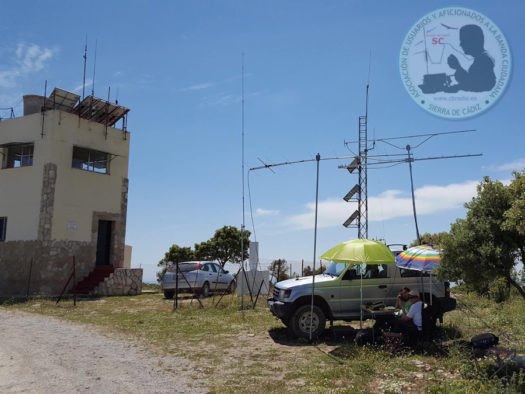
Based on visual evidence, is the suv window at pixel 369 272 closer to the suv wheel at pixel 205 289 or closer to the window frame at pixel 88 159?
the suv wheel at pixel 205 289

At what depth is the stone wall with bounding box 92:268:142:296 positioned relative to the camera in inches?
883

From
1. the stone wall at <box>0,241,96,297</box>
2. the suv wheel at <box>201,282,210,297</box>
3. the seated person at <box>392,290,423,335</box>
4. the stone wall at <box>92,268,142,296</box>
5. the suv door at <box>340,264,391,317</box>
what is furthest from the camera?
the stone wall at <box>92,268,142,296</box>

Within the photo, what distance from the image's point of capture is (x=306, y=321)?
35.2ft

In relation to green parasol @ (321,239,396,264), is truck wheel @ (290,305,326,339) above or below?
below

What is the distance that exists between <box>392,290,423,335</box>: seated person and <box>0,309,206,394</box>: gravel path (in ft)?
14.6

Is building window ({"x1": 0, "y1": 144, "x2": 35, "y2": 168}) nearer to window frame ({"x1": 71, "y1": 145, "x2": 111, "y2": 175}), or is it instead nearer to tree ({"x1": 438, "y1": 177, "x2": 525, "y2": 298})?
window frame ({"x1": 71, "y1": 145, "x2": 111, "y2": 175})

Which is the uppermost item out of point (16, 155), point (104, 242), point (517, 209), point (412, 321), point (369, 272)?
point (16, 155)

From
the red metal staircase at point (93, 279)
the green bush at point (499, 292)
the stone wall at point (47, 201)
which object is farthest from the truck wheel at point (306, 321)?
the stone wall at point (47, 201)

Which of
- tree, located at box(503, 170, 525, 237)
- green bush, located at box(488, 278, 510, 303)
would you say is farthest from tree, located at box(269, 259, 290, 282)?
tree, located at box(503, 170, 525, 237)

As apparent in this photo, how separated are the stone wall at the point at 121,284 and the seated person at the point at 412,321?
16948mm

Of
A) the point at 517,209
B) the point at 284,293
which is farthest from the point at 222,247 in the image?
the point at 517,209

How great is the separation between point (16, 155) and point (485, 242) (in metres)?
23.1

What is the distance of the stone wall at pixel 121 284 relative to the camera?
22427mm

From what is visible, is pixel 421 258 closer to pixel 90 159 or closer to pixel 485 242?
pixel 485 242
